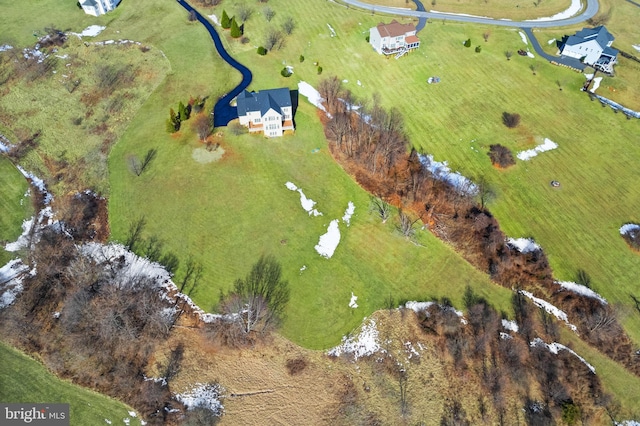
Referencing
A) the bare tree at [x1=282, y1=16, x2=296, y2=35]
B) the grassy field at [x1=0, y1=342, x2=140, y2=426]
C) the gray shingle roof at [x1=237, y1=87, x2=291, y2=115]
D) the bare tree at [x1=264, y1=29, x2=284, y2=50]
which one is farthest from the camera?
the bare tree at [x1=282, y1=16, x2=296, y2=35]

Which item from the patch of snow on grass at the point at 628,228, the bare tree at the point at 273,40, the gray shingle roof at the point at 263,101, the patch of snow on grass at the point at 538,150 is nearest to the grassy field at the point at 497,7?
the bare tree at the point at 273,40

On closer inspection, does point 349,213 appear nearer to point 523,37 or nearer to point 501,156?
point 501,156

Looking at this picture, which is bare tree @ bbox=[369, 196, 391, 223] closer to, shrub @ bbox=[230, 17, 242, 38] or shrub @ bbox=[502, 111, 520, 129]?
shrub @ bbox=[502, 111, 520, 129]

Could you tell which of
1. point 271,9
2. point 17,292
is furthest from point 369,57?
point 17,292

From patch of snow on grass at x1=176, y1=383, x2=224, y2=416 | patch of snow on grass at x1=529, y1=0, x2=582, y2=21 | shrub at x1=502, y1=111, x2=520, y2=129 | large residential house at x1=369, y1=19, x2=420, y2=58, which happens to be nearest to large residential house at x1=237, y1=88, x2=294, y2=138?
large residential house at x1=369, y1=19, x2=420, y2=58

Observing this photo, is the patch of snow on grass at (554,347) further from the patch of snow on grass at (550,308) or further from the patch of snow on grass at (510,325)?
the patch of snow on grass at (550,308)

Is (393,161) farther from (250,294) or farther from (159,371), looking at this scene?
(159,371)
